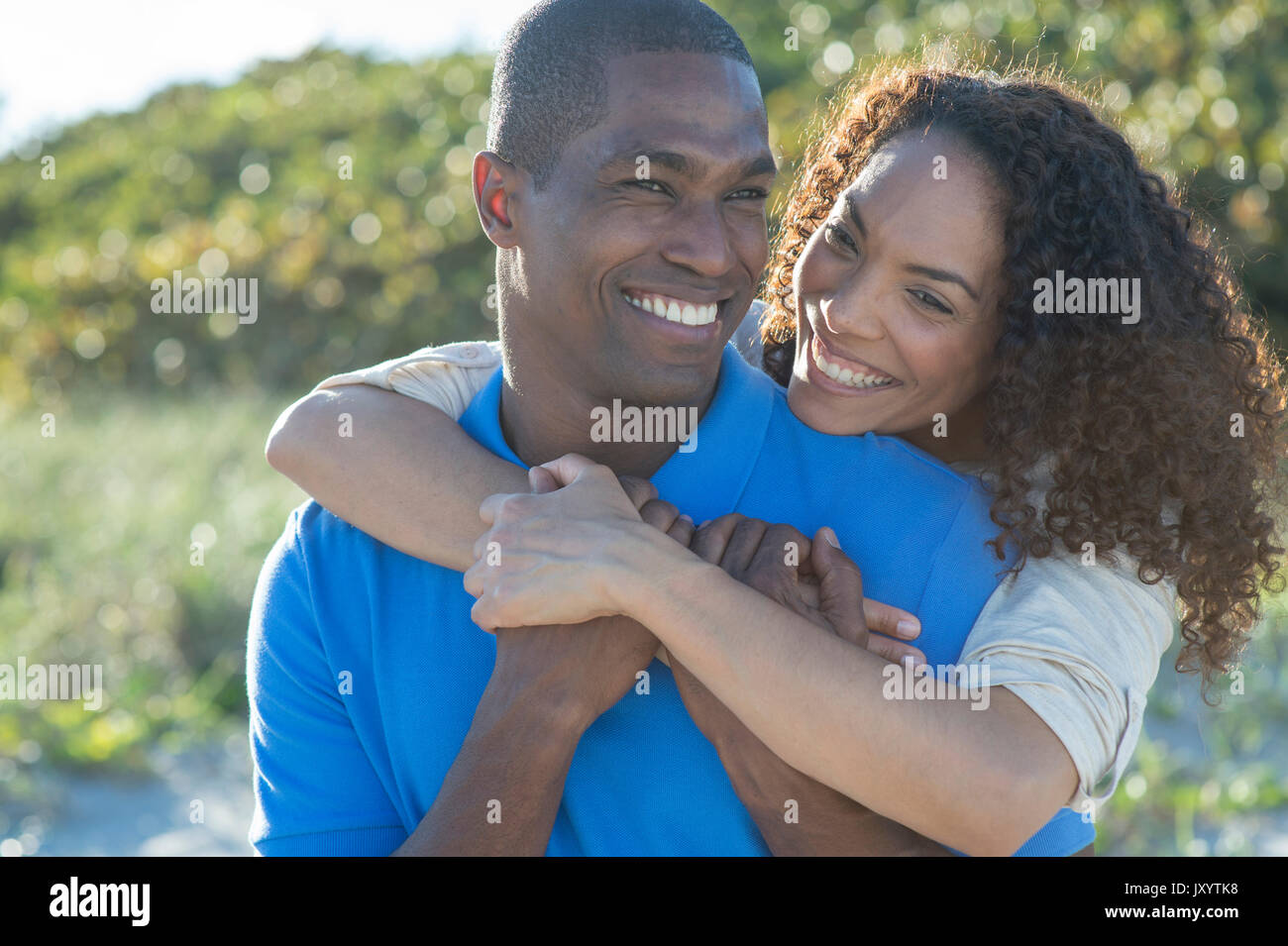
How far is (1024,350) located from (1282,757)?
331 cm

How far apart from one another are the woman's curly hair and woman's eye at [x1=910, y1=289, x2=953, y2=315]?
111 millimetres

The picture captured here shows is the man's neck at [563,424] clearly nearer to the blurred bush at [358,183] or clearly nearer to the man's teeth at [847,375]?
the man's teeth at [847,375]

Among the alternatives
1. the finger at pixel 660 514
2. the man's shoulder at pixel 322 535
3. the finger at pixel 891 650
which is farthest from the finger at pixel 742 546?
the man's shoulder at pixel 322 535

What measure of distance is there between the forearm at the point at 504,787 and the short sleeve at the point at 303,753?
22cm

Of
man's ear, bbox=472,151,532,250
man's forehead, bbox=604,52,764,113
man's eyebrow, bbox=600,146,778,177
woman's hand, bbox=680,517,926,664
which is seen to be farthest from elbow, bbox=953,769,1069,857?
man's ear, bbox=472,151,532,250

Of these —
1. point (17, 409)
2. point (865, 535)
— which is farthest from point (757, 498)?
point (17, 409)

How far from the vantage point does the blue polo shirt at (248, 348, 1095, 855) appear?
Answer: 2172 millimetres

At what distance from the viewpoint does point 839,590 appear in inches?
83.4

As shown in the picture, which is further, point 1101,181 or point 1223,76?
point 1223,76

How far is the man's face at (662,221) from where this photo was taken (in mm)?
A: 2283

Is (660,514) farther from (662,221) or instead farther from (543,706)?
(662,221)

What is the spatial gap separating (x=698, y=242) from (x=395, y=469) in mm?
682

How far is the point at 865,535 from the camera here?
2285 mm
